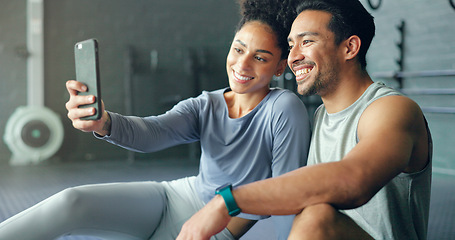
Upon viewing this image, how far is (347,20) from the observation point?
1290 millimetres

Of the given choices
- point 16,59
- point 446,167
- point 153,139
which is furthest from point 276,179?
point 16,59

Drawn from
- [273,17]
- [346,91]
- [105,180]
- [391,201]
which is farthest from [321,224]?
[105,180]

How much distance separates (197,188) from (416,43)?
4017 millimetres

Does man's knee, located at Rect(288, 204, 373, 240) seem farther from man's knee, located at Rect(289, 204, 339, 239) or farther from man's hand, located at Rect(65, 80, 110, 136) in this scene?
man's hand, located at Rect(65, 80, 110, 136)

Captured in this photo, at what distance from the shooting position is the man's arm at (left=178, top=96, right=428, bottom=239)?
87 centimetres

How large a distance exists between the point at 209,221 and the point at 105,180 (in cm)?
301

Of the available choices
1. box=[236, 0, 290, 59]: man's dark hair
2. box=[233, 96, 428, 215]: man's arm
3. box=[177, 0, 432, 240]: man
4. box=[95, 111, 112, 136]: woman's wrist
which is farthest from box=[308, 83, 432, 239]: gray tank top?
box=[95, 111, 112, 136]: woman's wrist

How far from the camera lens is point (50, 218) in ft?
3.61

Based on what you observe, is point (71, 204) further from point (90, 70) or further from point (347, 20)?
point (347, 20)

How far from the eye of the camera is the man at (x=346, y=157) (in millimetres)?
879

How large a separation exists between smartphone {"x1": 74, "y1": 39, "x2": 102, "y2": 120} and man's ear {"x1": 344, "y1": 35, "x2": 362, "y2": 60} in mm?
752

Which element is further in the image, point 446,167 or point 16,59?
point 16,59

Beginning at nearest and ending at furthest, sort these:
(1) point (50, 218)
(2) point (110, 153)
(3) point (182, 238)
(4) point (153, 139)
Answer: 1. (3) point (182, 238)
2. (1) point (50, 218)
3. (4) point (153, 139)
4. (2) point (110, 153)

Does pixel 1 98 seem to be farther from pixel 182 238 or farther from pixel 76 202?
pixel 182 238
